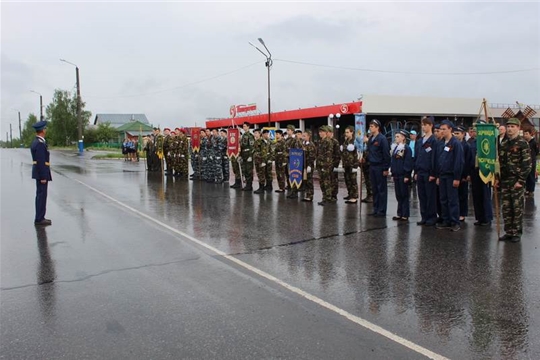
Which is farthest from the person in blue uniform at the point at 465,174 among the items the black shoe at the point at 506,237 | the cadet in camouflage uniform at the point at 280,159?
the cadet in camouflage uniform at the point at 280,159

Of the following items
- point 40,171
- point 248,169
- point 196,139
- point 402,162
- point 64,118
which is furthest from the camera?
point 64,118

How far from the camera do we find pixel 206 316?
14.1 feet

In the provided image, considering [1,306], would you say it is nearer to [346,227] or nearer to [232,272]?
[232,272]


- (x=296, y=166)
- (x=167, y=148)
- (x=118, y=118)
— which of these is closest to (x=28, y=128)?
(x=118, y=118)

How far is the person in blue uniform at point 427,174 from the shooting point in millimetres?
8648

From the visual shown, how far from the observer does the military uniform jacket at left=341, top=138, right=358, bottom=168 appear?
1203 cm

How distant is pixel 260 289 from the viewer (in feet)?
16.6

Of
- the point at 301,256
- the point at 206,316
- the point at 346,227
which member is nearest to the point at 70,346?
the point at 206,316

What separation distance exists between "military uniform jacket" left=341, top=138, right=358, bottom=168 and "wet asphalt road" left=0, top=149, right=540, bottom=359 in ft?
9.54

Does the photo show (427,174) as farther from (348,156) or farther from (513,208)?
(348,156)

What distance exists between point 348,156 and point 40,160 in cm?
713

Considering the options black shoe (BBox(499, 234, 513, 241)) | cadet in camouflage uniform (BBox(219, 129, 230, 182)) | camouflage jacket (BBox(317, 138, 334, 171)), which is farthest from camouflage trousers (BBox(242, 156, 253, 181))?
black shoe (BBox(499, 234, 513, 241))

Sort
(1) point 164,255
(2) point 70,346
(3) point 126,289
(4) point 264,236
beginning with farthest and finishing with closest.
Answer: (4) point 264,236 < (1) point 164,255 < (3) point 126,289 < (2) point 70,346

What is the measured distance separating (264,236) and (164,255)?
73.2 inches
